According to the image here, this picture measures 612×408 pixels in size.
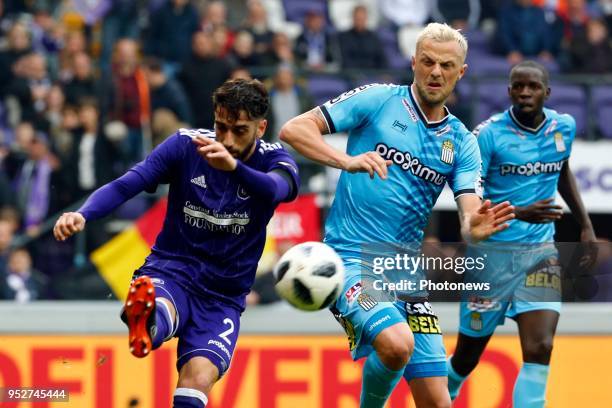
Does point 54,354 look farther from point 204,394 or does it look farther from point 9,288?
point 204,394

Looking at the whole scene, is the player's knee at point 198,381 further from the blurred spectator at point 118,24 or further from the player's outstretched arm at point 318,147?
the blurred spectator at point 118,24

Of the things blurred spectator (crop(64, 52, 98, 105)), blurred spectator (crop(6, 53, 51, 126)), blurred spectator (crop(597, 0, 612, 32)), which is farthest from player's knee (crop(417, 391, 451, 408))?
blurred spectator (crop(597, 0, 612, 32))

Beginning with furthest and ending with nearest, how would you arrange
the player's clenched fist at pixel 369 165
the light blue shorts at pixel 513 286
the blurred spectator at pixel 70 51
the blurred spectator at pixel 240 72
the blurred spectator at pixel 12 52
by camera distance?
the blurred spectator at pixel 70 51 → the blurred spectator at pixel 12 52 → the blurred spectator at pixel 240 72 → the light blue shorts at pixel 513 286 → the player's clenched fist at pixel 369 165

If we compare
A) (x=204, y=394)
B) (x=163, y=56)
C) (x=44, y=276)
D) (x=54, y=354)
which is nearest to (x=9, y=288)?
(x=44, y=276)

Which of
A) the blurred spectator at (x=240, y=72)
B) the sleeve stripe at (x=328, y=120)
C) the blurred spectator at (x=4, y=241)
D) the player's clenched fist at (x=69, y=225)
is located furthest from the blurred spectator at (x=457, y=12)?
the player's clenched fist at (x=69, y=225)

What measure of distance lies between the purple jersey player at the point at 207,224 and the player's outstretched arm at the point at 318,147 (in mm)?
163

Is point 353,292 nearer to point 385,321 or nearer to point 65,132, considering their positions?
point 385,321

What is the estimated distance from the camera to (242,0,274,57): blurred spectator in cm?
1534

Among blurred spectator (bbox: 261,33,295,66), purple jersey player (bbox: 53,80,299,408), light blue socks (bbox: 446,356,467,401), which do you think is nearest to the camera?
purple jersey player (bbox: 53,80,299,408)

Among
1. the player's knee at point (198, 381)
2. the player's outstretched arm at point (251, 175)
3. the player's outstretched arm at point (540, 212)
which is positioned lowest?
the player's knee at point (198, 381)

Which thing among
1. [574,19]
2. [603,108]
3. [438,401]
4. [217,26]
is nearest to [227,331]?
[438,401]

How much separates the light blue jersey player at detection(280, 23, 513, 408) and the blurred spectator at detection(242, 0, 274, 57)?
7.57 metres

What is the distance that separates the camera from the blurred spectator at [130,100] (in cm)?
1407

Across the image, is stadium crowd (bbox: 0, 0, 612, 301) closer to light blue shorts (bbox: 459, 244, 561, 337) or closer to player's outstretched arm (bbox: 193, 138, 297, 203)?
light blue shorts (bbox: 459, 244, 561, 337)
